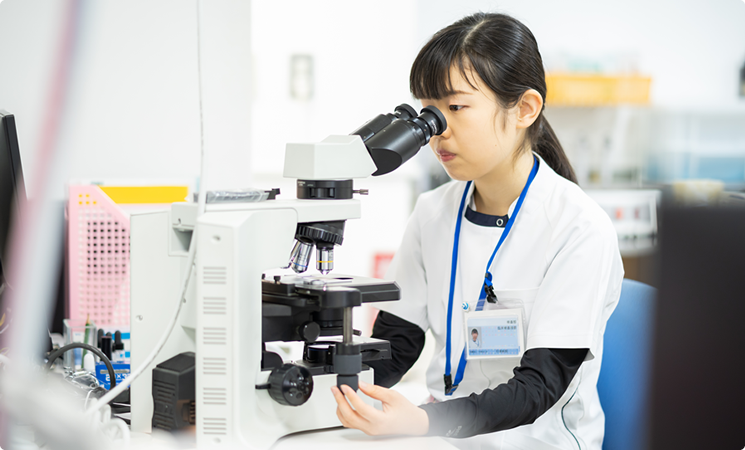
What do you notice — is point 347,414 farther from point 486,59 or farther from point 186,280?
point 486,59

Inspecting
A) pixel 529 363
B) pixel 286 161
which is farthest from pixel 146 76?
pixel 529 363

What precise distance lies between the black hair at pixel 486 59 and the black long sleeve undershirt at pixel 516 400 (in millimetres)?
448

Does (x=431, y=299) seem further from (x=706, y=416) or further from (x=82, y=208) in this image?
(x=82, y=208)

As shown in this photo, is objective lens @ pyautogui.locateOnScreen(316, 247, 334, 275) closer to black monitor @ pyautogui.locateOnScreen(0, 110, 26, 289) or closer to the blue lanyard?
the blue lanyard

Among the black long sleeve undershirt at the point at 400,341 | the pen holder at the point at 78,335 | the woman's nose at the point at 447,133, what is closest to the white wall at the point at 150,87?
the pen holder at the point at 78,335

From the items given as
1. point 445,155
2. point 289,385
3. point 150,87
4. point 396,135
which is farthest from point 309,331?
point 150,87

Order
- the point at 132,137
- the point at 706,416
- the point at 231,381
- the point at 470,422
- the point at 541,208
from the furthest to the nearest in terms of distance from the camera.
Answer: the point at 132,137
the point at 541,208
the point at 470,422
the point at 231,381
the point at 706,416

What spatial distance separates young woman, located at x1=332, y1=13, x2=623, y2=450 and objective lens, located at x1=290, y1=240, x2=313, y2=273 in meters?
0.28

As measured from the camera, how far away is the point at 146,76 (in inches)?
63.5

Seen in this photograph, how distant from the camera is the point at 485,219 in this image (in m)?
1.17

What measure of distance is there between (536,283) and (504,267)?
66 millimetres

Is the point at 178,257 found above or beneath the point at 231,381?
above

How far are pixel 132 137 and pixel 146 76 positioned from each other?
6.6 inches

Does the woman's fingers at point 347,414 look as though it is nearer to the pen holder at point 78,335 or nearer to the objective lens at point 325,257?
the objective lens at point 325,257
